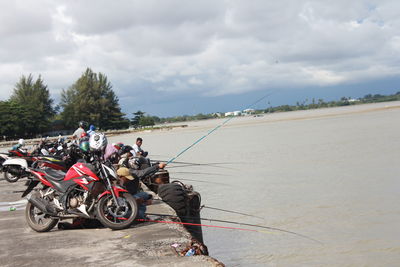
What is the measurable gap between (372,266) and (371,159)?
14044 millimetres

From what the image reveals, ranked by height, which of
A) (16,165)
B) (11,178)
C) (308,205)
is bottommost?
(308,205)

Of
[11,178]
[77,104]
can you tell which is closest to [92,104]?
[77,104]

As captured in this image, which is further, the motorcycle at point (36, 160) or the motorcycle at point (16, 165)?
the motorcycle at point (16, 165)

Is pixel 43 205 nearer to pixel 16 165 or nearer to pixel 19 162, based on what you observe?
pixel 19 162

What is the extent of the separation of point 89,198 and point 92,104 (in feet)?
281

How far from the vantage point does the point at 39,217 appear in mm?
6777

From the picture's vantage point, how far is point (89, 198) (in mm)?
6090

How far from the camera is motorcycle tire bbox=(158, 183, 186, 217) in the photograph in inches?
316

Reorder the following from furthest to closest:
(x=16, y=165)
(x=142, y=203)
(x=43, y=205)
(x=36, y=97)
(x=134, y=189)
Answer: (x=36, y=97)
(x=16, y=165)
(x=134, y=189)
(x=142, y=203)
(x=43, y=205)

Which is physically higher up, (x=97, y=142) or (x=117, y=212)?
(x=97, y=142)

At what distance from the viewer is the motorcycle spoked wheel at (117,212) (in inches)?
235

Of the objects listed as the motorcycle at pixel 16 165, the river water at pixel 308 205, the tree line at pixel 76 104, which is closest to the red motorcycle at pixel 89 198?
the river water at pixel 308 205

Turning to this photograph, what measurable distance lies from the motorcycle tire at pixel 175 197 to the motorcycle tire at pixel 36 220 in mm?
2181

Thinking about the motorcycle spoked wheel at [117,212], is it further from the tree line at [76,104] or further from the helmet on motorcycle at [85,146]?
the tree line at [76,104]
